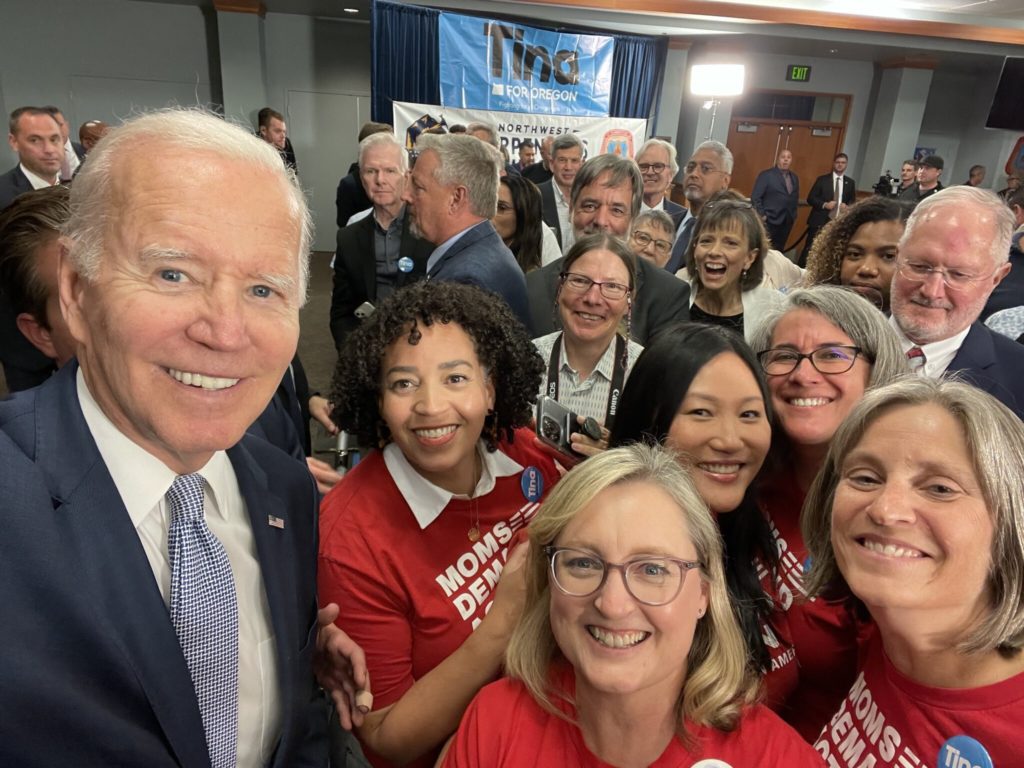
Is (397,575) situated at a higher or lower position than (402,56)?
lower

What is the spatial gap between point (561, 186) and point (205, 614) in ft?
14.7

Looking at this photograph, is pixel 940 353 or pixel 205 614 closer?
pixel 205 614

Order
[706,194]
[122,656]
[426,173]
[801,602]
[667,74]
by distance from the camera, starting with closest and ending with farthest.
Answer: [122,656]
[801,602]
[426,173]
[706,194]
[667,74]

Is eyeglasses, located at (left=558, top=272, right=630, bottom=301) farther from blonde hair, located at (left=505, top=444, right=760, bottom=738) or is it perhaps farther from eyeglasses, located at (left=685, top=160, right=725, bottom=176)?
eyeglasses, located at (left=685, top=160, right=725, bottom=176)

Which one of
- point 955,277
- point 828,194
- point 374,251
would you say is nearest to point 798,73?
point 828,194

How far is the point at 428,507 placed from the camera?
57.8 inches

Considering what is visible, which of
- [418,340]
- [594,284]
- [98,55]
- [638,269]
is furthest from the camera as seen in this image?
[98,55]

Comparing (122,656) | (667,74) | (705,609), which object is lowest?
(705,609)

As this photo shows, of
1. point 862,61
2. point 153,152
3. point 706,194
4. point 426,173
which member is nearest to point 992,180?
point 862,61

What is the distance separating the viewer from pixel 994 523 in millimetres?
1053

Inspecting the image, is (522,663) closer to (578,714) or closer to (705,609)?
(578,714)

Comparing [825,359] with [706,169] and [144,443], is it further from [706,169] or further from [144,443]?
[706,169]

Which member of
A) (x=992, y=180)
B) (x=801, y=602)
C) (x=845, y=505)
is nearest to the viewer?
(x=845, y=505)

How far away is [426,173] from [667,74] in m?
8.34
